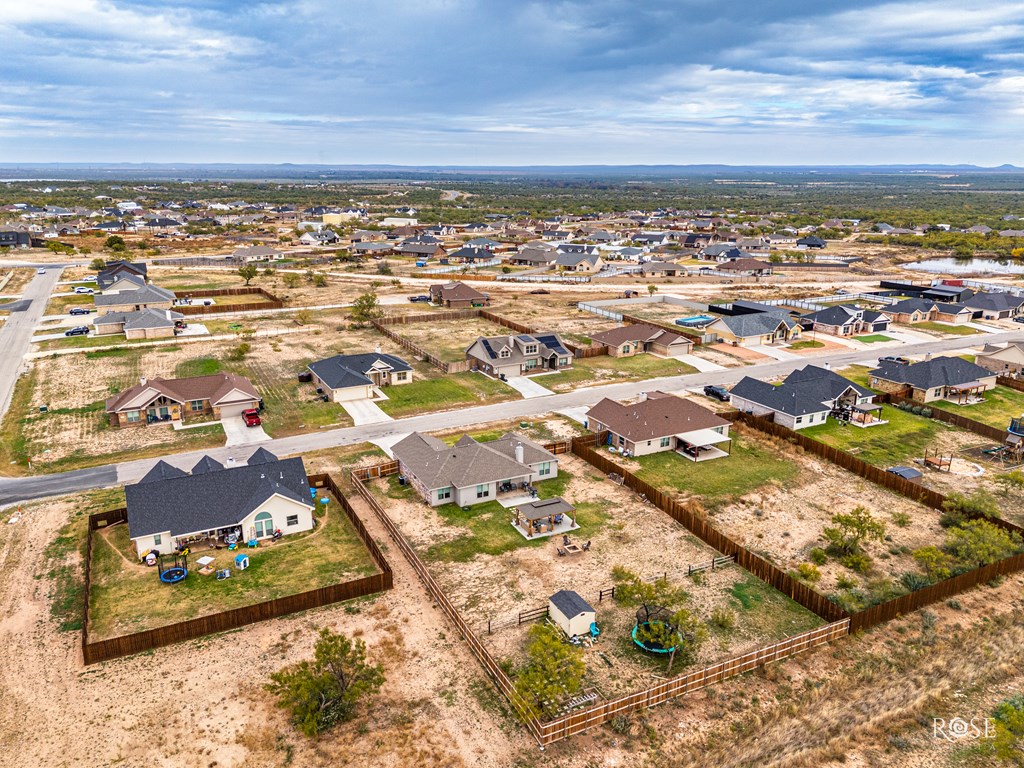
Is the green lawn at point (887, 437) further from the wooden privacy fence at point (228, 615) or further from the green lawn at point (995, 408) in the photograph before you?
the wooden privacy fence at point (228, 615)

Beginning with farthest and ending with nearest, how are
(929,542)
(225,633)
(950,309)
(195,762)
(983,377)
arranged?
(950,309) < (983,377) < (929,542) < (225,633) < (195,762)

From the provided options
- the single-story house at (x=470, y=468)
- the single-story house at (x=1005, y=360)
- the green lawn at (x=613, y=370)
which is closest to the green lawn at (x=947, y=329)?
the single-story house at (x=1005, y=360)

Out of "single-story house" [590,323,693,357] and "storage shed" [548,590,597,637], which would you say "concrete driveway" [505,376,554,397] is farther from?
"storage shed" [548,590,597,637]

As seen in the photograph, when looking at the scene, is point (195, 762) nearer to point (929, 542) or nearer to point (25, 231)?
point (929, 542)

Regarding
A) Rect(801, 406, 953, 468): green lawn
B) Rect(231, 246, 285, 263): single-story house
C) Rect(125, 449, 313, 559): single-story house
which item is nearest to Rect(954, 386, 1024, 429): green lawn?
Rect(801, 406, 953, 468): green lawn

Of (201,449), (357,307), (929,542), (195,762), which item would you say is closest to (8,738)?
(195,762)
